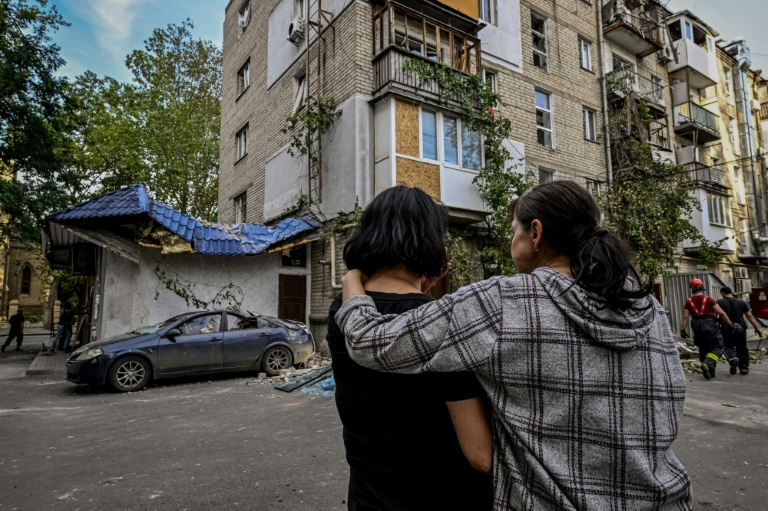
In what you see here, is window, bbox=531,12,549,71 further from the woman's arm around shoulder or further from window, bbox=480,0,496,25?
the woman's arm around shoulder

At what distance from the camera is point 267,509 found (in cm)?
343

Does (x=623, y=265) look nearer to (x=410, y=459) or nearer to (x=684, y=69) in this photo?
(x=410, y=459)

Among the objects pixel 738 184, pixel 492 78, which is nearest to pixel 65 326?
pixel 492 78

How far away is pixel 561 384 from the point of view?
1.03 metres

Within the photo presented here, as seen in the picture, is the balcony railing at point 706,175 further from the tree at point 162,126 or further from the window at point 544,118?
the tree at point 162,126

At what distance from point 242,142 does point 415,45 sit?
822cm

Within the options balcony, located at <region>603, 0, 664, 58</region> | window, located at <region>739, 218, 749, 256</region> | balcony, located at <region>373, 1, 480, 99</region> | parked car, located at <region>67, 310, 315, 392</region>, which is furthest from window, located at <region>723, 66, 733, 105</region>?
parked car, located at <region>67, 310, 315, 392</region>

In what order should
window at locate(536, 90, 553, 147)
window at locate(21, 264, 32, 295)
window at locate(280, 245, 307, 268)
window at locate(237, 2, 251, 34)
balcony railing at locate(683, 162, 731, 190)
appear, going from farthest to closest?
1. window at locate(21, 264, 32, 295)
2. balcony railing at locate(683, 162, 731, 190)
3. window at locate(237, 2, 251, 34)
4. window at locate(536, 90, 553, 147)
5. window at locate(280, 245, 307, 268)

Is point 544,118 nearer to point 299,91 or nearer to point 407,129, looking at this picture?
point 407,129

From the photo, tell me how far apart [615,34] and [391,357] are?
20.8 m

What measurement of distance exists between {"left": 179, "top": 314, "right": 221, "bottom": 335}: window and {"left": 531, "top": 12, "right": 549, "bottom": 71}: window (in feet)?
43.3

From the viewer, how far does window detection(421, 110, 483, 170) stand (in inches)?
466

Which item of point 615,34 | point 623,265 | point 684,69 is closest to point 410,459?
point 623,265

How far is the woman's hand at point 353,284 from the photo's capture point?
1284mm
